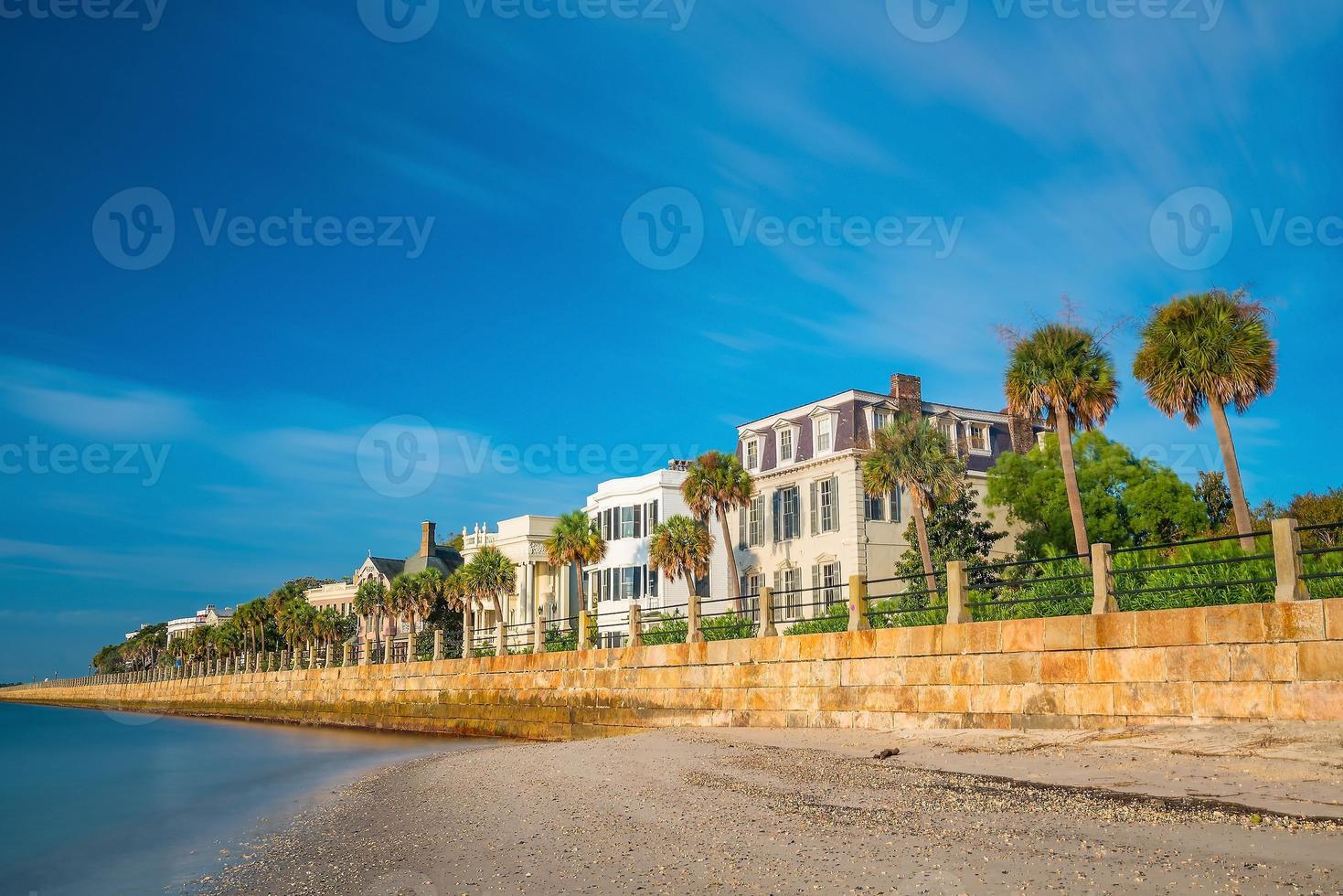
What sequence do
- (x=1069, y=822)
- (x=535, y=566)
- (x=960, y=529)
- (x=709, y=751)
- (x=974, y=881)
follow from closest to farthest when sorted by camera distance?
(x=974, y=881) < (x=1069, y=822) < (x=709, y=751) < (x=960, y=529) < (x=535, y=566)

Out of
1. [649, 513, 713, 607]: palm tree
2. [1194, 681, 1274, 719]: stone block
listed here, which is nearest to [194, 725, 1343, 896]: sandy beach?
[1194, 681, 1274, 719]: stone block

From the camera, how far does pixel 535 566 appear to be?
59.6 meters

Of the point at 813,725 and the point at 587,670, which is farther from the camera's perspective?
the point at 587,670

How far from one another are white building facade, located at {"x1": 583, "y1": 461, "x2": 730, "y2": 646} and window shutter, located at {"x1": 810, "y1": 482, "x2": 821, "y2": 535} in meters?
6.61

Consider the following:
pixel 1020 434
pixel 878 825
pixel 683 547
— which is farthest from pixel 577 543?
pixel 878 825

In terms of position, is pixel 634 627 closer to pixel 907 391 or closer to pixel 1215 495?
pixel 907 391

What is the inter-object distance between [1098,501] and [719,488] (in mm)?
16084

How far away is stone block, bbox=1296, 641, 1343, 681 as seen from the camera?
37.4 feet

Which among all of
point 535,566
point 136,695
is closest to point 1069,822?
point 535,566

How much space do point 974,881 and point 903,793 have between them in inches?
144

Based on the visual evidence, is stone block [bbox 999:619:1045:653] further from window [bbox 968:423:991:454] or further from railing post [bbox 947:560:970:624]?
window [bbox 968:423:991:454]

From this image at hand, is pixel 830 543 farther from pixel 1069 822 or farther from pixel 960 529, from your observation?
pixel 1069 822

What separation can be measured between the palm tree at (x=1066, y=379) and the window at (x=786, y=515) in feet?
47.6

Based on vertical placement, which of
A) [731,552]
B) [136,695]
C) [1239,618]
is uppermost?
[731,552]
